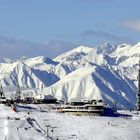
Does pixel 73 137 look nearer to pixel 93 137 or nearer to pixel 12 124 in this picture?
pixel 93 137

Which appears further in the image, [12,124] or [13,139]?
[12,124]

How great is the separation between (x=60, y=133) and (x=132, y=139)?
17.6 metres

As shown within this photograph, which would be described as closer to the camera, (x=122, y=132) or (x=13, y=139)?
(x=13, y=139)

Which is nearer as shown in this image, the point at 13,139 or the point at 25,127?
the point at 13,139

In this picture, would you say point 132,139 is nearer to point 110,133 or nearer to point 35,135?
point 110,133

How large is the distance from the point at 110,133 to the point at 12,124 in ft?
79.8

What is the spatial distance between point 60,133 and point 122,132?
50.4 feet

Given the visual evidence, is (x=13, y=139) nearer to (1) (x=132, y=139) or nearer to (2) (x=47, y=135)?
(2) (x=47, y=135)

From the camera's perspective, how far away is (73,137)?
630 ft

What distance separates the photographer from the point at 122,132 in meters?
199

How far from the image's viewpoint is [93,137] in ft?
631

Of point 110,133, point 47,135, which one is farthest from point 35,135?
point 110,133

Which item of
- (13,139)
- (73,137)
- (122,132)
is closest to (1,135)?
(13,139)

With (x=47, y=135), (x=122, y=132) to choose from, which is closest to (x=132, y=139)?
(x=122, y=132)
